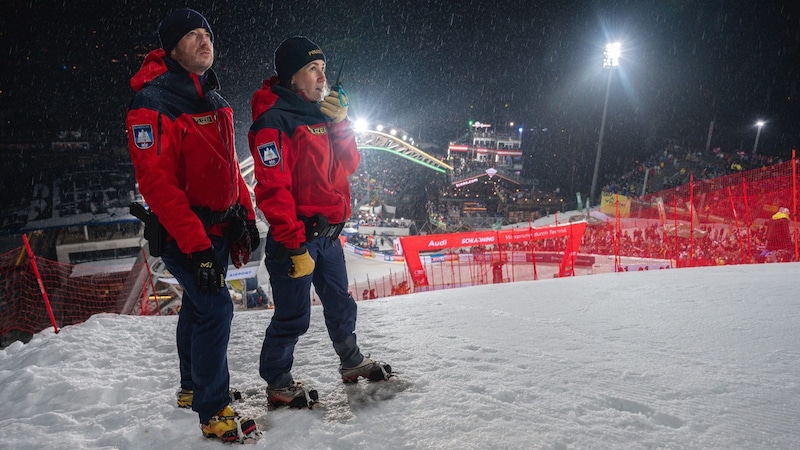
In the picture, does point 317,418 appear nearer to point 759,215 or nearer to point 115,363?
point 115,363

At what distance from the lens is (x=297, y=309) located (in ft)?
7.79

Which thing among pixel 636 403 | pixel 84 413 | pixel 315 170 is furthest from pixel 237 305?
pixel 636 403

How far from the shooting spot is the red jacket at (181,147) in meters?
1.93

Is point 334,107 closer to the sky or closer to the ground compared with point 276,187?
→ closer to the sky

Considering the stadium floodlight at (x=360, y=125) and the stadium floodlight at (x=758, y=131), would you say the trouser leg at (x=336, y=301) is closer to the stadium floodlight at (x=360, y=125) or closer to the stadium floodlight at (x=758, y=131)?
the stadium floodlight at (x=360, y=125)

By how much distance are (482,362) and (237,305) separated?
12.5 meters

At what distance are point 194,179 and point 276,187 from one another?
0.46 meters

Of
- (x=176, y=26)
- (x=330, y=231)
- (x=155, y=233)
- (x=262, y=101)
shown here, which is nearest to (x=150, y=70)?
(x=176, y=26)

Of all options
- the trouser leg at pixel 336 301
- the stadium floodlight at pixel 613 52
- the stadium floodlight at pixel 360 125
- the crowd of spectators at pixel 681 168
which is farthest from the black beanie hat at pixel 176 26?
the stadium floodlight at pixel 613 52

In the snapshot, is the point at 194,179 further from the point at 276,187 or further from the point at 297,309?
the point at 297,309

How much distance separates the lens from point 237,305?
1341cm

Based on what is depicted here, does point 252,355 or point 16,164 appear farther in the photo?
point 16,164

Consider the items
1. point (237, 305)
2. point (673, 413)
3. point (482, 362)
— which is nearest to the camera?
point (673, 413)

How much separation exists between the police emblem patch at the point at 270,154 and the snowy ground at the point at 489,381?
57.6 inches
